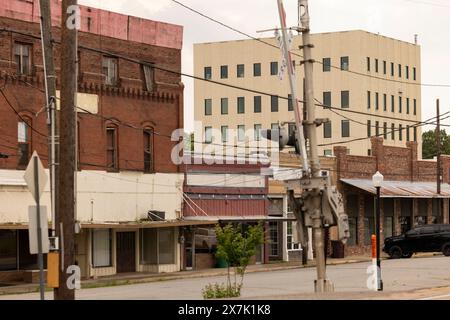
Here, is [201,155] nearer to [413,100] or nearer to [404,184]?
[404,184]

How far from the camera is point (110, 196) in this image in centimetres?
4297

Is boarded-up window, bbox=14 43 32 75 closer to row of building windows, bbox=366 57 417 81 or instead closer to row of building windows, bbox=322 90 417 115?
row of building windows, bbox=322 90 417 115

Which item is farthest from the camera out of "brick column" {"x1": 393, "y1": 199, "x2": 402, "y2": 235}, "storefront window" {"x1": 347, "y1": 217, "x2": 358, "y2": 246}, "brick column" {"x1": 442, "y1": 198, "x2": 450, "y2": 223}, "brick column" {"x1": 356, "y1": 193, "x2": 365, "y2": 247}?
"brick column" {"x1": 442, "y1": 198, "x2": 450, "y2": 223}

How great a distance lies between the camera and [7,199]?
38.5 m

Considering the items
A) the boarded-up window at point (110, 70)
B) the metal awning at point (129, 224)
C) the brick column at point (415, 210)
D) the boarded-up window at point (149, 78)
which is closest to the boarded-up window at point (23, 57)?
the boarded-up window at point (110, 70)

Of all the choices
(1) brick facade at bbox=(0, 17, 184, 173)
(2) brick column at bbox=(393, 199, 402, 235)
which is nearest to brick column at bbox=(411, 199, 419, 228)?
(2) brick column at bbox=(393, 199, 402, 235)

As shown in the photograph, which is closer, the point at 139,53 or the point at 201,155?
the point at 139,53

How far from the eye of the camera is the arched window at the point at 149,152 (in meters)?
45.1

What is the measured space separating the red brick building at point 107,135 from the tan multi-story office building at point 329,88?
43.0 m

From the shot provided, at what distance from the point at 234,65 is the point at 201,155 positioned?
162 feet

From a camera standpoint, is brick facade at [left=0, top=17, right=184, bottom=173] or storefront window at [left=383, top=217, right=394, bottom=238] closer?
brick facade at [left=0, top=17, right=184, bottom=173]

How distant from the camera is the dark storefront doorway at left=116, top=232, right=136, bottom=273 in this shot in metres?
43.9

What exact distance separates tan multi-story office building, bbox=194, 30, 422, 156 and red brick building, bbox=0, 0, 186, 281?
43.0 meters

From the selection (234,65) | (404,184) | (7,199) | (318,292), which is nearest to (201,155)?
(7,199)
